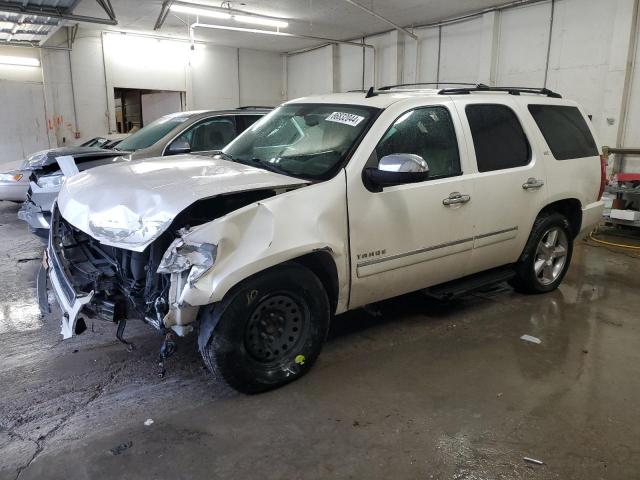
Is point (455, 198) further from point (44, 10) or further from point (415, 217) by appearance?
point (44, 10)

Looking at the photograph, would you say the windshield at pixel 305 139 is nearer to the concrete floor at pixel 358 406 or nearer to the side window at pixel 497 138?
the side window at pixel 497 138

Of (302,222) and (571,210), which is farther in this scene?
(571,210)

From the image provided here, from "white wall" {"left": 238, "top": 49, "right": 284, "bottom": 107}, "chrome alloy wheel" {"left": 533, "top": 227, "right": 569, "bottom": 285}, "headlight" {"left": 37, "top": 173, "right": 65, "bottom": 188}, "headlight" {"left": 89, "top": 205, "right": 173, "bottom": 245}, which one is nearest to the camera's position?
"headlight" {"left": 89, "top": 205, "right": 173, "bottom": 245}

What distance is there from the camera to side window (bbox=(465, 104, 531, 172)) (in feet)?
13.1

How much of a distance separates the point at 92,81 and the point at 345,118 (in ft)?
40.3

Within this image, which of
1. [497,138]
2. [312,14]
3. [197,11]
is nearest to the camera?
[497,138]

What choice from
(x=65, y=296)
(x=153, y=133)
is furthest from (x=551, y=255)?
(x=153, y=133)

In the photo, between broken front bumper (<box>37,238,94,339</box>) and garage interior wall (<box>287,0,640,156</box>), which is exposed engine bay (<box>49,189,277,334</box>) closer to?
broken front bumper (<box>37,238,94,339</box>)

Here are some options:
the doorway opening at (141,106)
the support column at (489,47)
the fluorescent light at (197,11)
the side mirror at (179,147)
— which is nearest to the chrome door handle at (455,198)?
the side mirror at (179,147)

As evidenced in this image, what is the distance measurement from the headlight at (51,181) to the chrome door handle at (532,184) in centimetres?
474

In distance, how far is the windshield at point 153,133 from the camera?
6.73 meters

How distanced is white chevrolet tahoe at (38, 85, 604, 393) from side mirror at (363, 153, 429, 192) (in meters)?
0.01

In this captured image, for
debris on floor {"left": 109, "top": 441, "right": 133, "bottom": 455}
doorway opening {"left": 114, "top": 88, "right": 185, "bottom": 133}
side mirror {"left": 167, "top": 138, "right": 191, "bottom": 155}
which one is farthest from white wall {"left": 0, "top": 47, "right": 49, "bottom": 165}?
debris on floor {"left": 109, "top": 441, "right": 133, "bottom": 455}

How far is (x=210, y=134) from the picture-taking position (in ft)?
22.0
